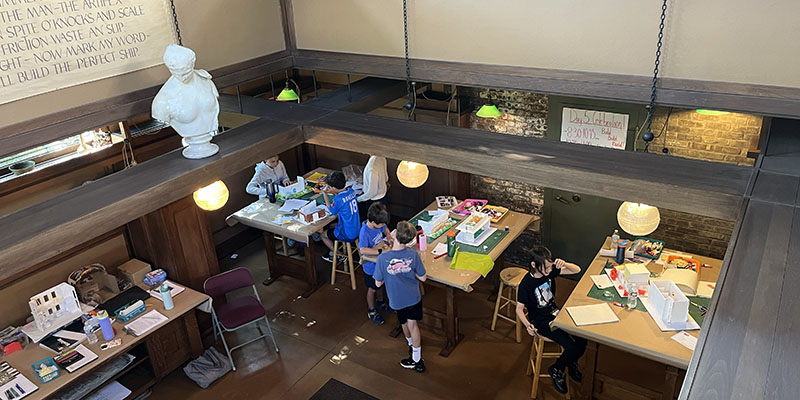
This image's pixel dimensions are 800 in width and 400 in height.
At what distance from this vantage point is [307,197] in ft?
25.9

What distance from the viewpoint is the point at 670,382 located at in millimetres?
4930

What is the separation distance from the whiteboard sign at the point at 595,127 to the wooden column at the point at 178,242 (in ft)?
14.4

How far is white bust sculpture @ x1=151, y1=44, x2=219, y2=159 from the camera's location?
12.3 ft

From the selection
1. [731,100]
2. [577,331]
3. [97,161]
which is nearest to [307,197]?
[97,161]

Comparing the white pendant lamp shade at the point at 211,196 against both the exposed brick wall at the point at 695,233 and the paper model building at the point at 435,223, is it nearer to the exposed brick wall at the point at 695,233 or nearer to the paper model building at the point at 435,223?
the paper model building at the point at 435,223

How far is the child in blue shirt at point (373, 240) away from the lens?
20.2 ft

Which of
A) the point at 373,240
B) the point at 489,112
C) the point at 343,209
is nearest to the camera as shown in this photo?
the point at 373,240

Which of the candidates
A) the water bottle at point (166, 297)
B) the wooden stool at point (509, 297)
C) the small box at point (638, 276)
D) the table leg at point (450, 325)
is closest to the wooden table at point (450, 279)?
the table leg at point (450, 325)

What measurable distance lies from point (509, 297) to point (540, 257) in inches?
68.8

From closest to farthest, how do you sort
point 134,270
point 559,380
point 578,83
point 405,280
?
1. point 578,83
2. point 559,380
3. point 405,280
4. point 134,270

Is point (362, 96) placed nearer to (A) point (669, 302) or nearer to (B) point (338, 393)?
(B) point (338, 393)

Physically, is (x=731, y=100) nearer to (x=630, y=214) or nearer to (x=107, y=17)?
(x=630, y=214)

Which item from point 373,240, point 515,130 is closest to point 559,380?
point 373,240

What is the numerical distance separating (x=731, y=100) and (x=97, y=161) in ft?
20.1
